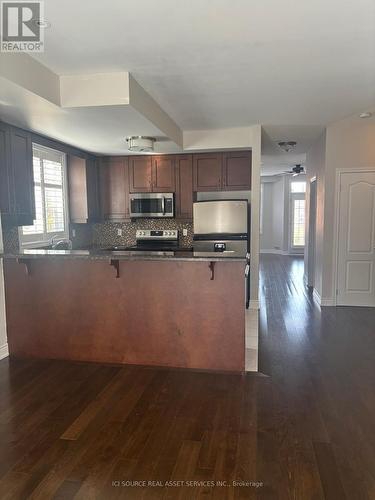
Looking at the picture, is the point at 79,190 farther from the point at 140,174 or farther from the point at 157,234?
the point at 157,234

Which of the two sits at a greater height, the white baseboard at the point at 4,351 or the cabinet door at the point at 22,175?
the cabinet door at the point at 22,175

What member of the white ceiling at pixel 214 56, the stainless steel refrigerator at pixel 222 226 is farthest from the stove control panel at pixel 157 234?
the white ceiling at pixel 214 56

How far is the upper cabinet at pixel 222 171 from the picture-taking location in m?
5.50

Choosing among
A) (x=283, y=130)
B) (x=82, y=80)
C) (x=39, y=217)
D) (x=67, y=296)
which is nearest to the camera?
(x=82, y=80)

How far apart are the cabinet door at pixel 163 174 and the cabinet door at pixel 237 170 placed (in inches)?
33.1

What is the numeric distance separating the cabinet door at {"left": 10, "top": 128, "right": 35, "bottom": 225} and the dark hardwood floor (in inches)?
61.8

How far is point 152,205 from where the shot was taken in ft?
18.6

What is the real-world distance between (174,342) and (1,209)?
2196 millimetres

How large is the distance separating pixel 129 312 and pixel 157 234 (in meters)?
2.62

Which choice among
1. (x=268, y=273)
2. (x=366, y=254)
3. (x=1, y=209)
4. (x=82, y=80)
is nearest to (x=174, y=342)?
(x=1, y=209)

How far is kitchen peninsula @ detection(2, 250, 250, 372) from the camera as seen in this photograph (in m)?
3.18

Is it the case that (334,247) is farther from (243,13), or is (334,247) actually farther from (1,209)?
(1,209)

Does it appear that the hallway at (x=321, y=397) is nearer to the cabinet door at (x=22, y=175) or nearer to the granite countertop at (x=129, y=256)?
the granite countertop at (x=129, y=256)

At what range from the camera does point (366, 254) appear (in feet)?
17.6
